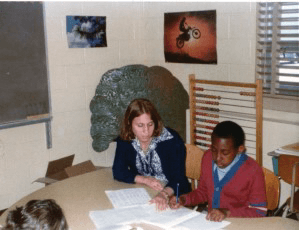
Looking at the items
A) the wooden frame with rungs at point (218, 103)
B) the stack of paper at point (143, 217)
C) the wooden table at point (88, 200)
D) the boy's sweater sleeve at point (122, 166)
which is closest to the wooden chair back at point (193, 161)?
the boy's sweater sleeve at point (122, 166)

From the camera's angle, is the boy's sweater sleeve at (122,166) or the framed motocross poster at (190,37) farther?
the framed motocross poster at (190,37)

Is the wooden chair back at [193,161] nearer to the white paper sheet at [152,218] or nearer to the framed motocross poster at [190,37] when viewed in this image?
the white paper sheet at [152,218]

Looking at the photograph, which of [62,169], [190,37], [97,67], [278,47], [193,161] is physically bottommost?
[62,169]

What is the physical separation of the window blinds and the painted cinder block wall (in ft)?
0.24

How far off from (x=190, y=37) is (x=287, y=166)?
1591 mm

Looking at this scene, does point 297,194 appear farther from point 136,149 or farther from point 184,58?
point 184,58

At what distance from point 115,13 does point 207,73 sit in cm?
107

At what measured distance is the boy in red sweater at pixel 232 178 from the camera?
1967 mm

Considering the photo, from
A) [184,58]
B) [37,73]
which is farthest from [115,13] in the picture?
[37,73]

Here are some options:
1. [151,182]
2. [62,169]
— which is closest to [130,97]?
[62,169]

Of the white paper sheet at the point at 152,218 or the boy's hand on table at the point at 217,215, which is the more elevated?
the boy's hand on table at the point at 217,215

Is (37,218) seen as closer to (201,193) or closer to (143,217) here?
(143,217)

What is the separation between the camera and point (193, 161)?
8.38 feet

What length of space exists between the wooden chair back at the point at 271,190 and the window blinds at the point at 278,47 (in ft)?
4.36
